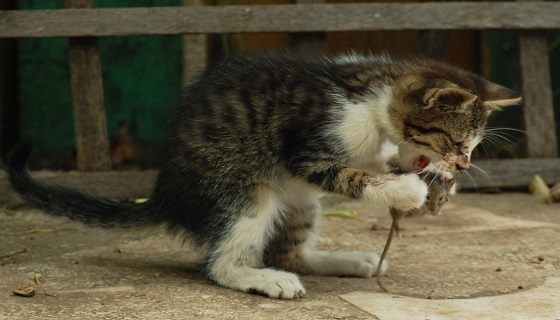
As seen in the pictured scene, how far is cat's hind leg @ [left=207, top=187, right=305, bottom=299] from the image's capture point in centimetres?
391

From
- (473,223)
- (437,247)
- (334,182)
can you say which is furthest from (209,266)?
(473,223)

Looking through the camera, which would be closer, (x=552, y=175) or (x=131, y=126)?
(x=552, y=175)

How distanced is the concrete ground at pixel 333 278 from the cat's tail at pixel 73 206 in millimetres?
113

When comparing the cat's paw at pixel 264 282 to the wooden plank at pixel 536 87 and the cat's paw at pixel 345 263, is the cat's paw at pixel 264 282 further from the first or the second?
the wooden plank at pixel 536 87

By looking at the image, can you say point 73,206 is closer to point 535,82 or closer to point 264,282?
point 264,282

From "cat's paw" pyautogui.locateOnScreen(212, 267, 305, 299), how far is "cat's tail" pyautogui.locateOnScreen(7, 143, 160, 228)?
577 millimetres

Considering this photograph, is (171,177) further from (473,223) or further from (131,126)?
(131,126)

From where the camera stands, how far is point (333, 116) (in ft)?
13.2

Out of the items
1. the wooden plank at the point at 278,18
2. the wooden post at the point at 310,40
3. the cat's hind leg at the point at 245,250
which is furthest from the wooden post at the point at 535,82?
the cat's hind leg at the point at 245,250

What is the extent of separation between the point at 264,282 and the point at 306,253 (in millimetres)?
605

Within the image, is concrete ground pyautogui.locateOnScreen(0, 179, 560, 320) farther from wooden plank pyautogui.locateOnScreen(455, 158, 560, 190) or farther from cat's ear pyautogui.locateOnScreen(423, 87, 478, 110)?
cat's ear pyautogui.locateOnScreen(423, 87, 478, 110)

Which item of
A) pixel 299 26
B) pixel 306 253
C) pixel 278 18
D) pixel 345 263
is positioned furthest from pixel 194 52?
pixel 345 263

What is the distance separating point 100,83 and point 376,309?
304cm

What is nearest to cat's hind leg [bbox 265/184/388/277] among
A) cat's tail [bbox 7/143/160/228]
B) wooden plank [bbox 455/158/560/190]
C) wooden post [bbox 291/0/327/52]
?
cat's tail [bbox 7/143/160/228]
